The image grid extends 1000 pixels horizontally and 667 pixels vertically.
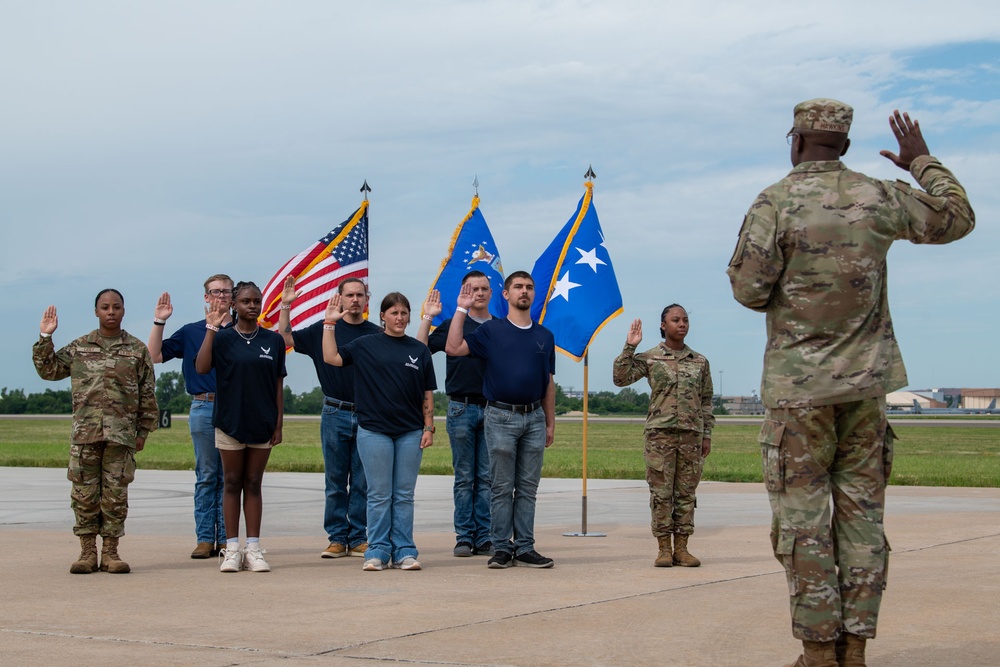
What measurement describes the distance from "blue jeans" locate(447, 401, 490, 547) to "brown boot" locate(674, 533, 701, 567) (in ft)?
5.81

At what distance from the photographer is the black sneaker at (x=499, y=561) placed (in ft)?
30.9

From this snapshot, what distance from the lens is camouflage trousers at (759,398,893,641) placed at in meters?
5.03

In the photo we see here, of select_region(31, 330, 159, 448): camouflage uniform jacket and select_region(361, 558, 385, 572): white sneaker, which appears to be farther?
select_region(361, 558, 385, 572): white sneaker

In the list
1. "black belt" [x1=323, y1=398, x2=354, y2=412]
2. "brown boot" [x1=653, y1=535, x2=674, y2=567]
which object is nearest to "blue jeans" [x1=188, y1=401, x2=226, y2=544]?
"black belt" [x1=323, y1=398, x2=354, y2=412]

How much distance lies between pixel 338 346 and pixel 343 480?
1.14 meters

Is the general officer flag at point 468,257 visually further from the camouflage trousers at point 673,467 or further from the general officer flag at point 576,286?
the camouflage trousers at point 673,467

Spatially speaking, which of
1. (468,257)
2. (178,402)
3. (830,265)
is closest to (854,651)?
(830,265)

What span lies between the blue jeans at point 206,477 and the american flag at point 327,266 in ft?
9.57

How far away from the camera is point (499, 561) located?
31.0 feet

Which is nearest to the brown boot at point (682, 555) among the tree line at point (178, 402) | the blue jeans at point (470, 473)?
the blue jeans at point (470, 473)

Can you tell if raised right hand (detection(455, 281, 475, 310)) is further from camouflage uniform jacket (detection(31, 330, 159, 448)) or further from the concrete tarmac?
camouflage uniform jacket (detection(31, 330, 159, 448))

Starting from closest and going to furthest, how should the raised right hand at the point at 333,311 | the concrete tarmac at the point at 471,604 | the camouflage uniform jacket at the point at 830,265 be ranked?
the camouflage uniform jacket at the point at 830,265 → the concrete tarmac at the point at 471,604 → the raised right hand at the point at 333,311

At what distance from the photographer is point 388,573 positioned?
9.05 meters

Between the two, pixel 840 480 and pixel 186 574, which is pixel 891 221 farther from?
pixel 186 574
